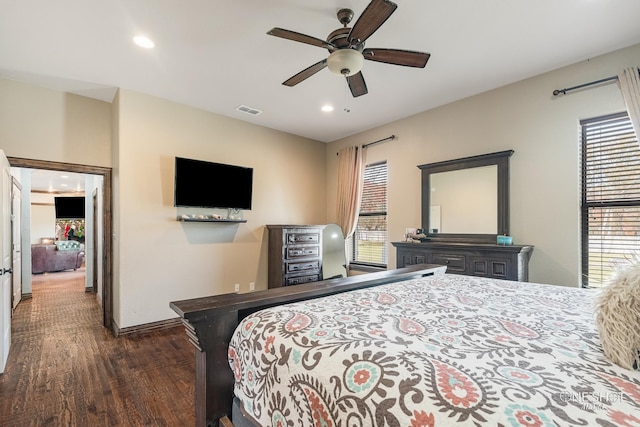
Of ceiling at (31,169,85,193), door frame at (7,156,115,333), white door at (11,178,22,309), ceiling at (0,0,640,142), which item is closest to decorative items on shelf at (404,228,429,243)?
ceiling at (0,0,640,142)

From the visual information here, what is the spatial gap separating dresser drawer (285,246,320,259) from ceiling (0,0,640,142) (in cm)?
214

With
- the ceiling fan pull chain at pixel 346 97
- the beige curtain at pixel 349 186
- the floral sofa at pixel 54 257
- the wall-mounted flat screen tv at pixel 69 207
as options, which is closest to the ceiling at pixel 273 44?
the ceiling fan pull chain at pixel 346 97

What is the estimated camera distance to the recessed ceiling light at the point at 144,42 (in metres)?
2.61

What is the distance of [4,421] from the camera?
1968 mm

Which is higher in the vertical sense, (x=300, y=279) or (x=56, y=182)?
(x=56, y=182)

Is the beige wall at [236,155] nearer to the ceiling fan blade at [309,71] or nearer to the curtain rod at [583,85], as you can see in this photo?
the curtain rod at [583,85]

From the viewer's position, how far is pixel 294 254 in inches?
182

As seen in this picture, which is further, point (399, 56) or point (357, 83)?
point (357, 83)

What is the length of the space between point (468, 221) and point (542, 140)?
3.77ft

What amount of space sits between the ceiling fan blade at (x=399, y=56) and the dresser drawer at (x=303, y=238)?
2854 mm

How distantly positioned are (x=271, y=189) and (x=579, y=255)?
3998 millimetres

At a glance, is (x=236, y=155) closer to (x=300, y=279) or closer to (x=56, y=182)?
(x=300, y=279)

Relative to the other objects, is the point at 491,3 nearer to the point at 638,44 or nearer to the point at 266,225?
the point at 638,44

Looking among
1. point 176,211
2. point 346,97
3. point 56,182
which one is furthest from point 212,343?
point 56,182
